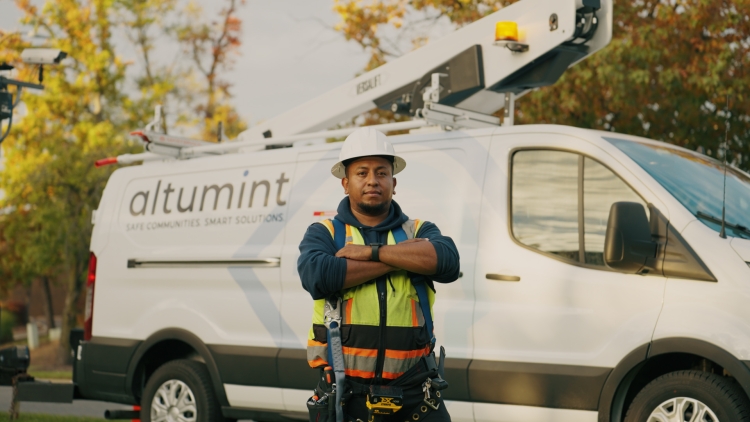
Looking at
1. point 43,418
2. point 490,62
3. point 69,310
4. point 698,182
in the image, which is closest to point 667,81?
point 490,62

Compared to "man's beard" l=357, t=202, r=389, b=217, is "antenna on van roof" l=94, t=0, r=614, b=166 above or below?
above

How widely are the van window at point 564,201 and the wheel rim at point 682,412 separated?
2.87ft

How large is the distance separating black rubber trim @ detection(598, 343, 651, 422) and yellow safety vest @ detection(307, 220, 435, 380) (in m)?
2.11

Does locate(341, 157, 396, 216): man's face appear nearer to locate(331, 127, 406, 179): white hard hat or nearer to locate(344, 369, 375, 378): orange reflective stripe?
locate(331, 127, 406, 179): white hard hat

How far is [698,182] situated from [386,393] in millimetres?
3065

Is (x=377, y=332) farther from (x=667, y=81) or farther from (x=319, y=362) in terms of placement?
(x=667, y=81)

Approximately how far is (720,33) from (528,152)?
26.7ft

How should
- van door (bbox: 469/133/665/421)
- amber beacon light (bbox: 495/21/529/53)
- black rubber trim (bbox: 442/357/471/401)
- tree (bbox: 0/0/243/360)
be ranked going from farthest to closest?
tree (bbox: 0/0/243/360), amber beacon light (bbox: 495/21/529/53), black rubber trim (bbox: 442/357/471/401), van door (bbox: 469/133/665/421)

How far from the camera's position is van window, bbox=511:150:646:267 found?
574 centimetres

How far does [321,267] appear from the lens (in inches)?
143

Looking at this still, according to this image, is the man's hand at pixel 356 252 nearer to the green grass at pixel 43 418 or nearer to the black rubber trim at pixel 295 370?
the black rubber trim at pixel 295 370

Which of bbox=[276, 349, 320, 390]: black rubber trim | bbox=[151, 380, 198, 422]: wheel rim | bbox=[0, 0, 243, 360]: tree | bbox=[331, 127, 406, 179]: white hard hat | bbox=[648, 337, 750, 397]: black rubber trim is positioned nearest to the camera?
bbox=[331, 127, 406, 179]: white hard hat

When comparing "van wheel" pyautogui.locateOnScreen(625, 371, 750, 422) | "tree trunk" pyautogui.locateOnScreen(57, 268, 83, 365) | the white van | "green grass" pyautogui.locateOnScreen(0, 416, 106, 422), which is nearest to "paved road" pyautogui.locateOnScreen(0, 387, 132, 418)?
"green grass" pyautogui.locateOnScreen(0, 416, 106, 422)

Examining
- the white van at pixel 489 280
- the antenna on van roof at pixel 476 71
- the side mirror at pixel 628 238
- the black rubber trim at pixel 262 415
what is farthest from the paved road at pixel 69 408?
the side mirror at pixel 628 238
